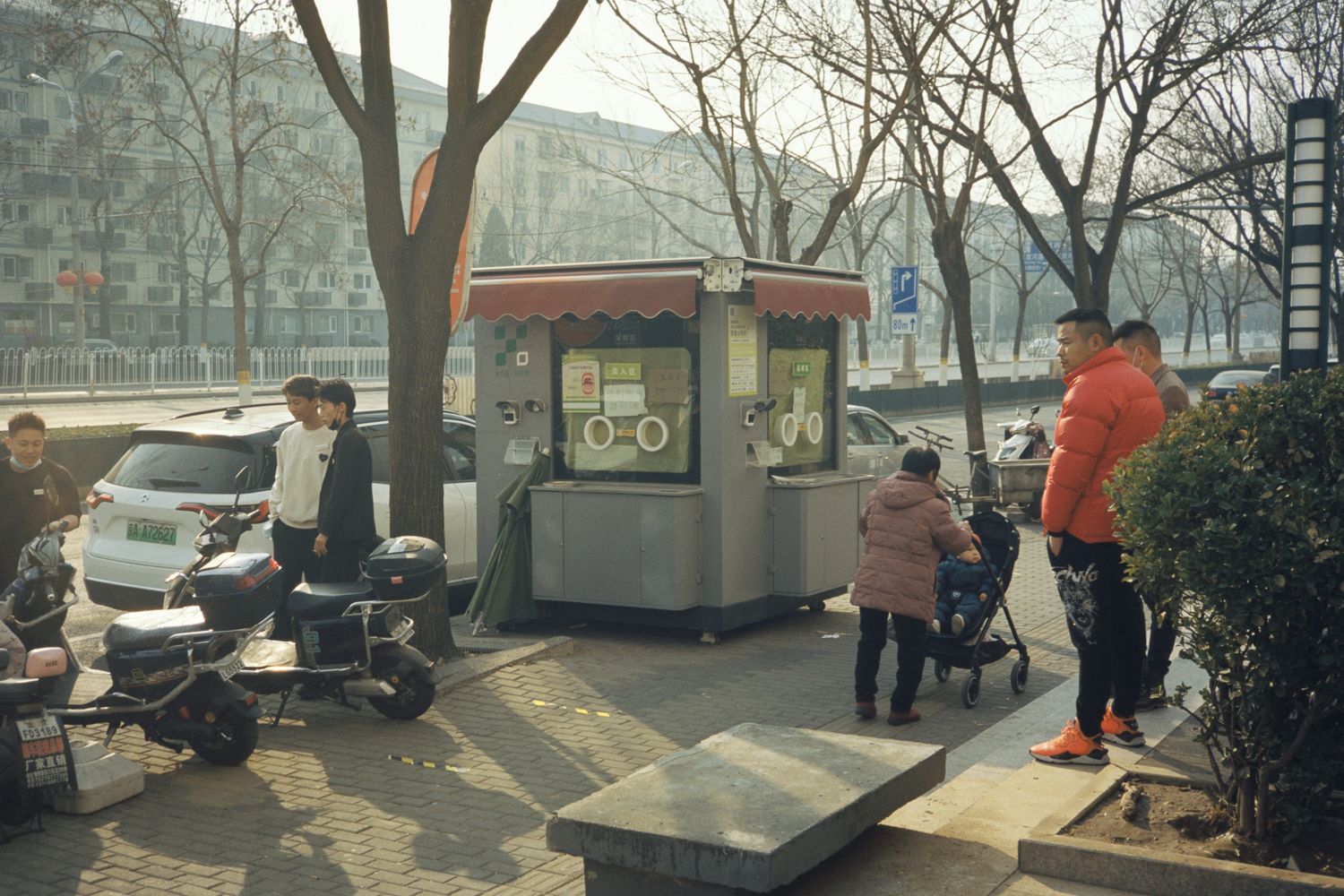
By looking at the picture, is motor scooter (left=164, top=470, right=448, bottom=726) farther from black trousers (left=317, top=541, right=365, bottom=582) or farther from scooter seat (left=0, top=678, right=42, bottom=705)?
scooter seat (left=0, top=678, right=42, bottom=705)

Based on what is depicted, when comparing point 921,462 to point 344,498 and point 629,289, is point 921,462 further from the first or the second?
point 344,498

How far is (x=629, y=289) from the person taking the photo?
9.46 metres

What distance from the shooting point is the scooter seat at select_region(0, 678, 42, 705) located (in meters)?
5.46

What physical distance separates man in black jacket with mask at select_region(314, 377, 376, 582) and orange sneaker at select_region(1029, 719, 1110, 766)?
13.2 feet

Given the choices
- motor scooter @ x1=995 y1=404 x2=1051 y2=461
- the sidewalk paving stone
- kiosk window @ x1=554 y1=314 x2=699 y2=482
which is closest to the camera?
the sidewalk paving stone

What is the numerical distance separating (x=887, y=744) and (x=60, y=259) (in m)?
64.8

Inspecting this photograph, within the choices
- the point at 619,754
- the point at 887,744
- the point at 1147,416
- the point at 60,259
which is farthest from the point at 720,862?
the point at 60,259

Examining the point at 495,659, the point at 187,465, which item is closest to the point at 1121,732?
the point at 495,659

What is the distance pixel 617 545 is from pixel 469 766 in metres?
3.20

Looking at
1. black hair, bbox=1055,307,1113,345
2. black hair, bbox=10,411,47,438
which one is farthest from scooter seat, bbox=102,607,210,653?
black hair, bbox=1055,307,1113,345

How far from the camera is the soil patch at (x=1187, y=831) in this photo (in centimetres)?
443

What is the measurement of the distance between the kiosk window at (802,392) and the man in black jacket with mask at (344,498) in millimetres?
3394

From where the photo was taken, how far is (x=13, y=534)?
25.3 ft

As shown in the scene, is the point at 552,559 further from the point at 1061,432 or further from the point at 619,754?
the point at 1061,432
